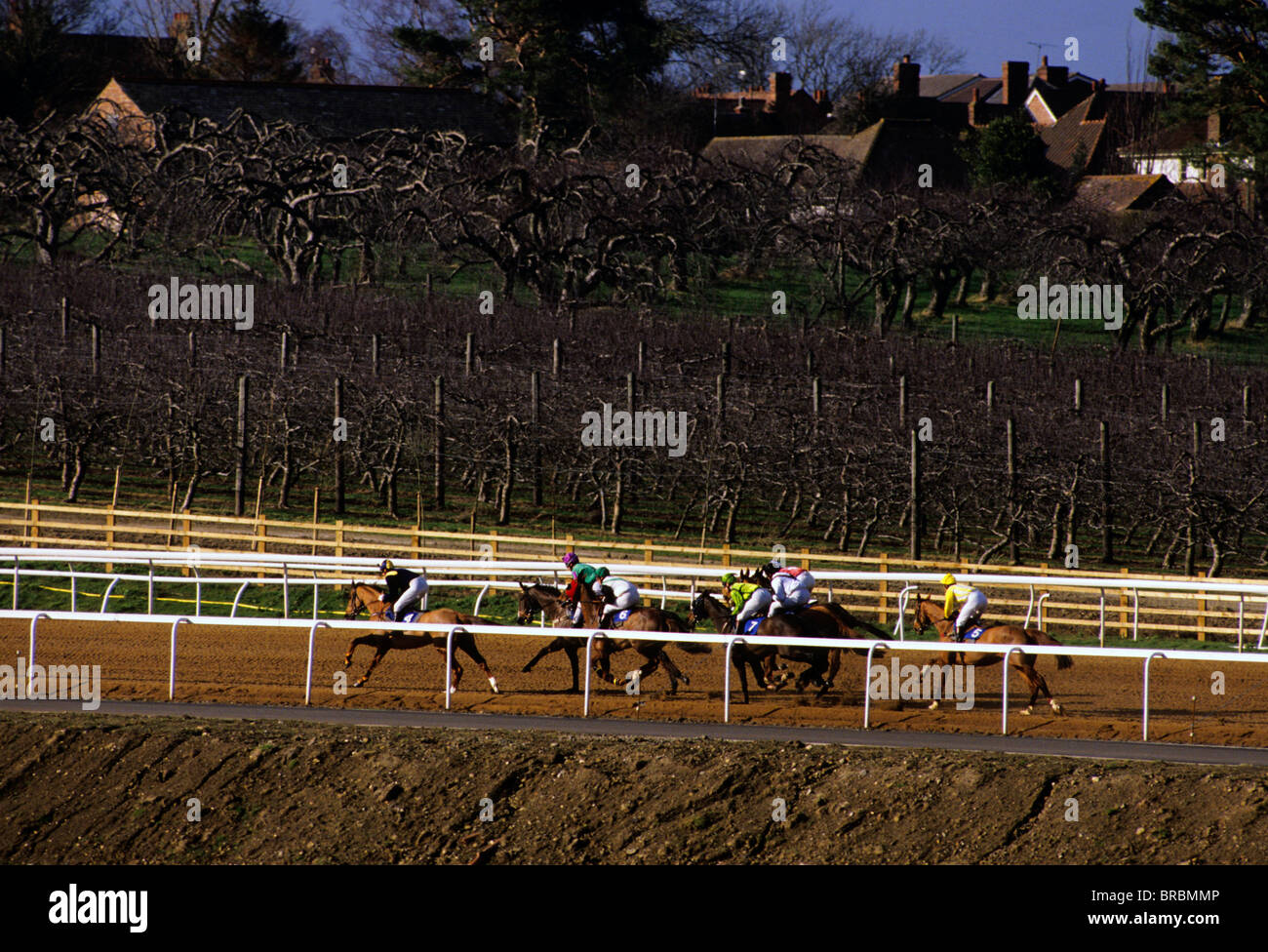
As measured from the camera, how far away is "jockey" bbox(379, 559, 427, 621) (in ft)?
46.2

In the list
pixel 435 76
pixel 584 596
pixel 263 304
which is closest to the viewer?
pixel 584 596

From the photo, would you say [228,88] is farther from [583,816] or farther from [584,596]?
[583,816]

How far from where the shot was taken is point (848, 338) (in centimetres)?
3331

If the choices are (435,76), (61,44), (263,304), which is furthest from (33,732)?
(61,44)

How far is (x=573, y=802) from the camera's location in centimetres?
1058

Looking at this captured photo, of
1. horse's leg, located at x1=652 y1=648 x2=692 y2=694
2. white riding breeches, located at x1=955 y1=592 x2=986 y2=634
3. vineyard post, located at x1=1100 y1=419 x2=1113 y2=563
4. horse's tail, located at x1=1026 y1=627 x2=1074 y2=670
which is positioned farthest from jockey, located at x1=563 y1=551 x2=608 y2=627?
vineyard post, located at x1=1100 y1=419 x2=1113 y2=563

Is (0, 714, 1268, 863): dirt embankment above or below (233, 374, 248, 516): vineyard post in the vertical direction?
below

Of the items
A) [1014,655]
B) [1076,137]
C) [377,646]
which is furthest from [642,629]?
[1076,137]

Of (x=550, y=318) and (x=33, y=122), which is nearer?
(x=550, y=318)

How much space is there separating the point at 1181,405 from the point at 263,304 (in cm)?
1863

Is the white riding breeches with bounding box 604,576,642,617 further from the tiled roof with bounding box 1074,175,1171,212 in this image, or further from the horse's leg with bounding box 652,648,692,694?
the tiled roof with bounding box 1074,175,1171,212

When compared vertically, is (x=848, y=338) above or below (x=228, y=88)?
below

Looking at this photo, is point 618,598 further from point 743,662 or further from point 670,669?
point 743,662

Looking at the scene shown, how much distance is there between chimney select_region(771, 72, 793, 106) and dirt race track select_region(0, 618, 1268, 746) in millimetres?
59084
